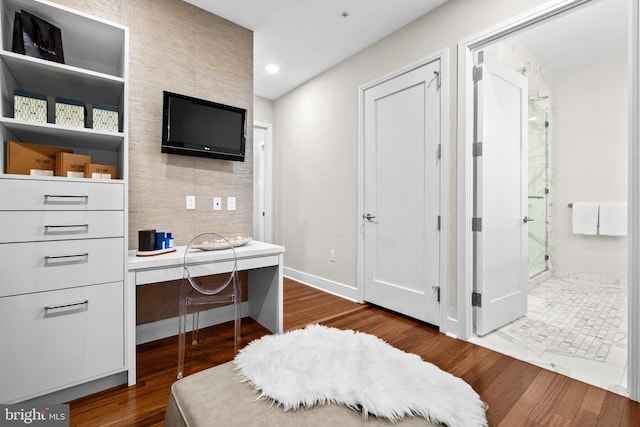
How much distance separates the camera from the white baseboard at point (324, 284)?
3.27 meters

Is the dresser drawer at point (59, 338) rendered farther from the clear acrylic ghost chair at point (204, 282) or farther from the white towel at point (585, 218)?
the white towel at point (585, 218)

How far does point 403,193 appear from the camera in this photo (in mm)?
2732

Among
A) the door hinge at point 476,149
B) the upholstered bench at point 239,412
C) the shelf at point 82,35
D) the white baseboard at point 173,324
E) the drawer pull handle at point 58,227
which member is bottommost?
the white baseboard at point 173,324

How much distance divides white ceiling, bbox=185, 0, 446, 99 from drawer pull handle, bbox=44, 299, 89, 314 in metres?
2.40

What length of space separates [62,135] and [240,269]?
1.34 meters

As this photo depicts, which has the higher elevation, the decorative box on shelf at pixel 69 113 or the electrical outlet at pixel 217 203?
the decorative box on shelf at pixel 69 113

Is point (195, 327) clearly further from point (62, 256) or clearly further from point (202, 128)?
→ point (202, 128)

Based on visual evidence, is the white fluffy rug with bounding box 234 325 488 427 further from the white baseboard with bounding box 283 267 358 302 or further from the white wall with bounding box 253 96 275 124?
the white wall with bounding box 253 96 275 124

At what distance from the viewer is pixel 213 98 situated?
2.55 metres

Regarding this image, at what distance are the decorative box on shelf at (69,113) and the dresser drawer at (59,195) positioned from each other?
39 centimetres

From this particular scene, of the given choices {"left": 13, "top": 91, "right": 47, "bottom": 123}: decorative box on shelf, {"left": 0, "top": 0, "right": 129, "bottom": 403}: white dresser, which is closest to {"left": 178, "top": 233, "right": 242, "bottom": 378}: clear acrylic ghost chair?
{"left": 0, "top": 0, "right": 129, "bottom": 403}: white dresser

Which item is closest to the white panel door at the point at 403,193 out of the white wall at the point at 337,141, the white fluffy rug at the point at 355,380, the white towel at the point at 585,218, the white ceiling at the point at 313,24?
the white wall at the point at 337,141

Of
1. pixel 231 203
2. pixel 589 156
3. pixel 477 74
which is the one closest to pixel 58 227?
pixel 231 203

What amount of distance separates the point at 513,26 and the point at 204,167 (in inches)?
101
